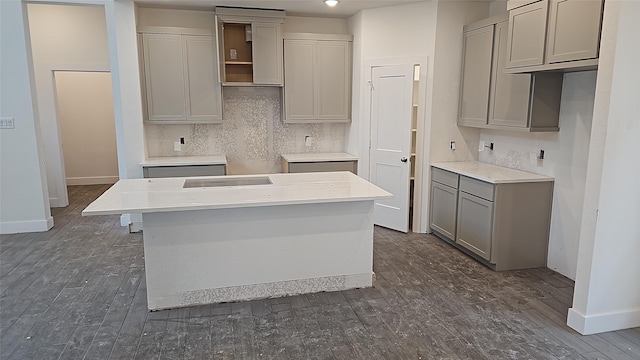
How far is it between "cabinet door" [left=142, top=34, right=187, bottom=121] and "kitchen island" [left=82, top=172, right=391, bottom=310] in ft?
5.40

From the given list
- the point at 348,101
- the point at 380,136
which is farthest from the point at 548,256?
the point at 348,101

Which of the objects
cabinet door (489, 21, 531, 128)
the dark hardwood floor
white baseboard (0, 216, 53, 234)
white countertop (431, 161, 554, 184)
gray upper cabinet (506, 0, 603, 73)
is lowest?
the dark hardwood floor

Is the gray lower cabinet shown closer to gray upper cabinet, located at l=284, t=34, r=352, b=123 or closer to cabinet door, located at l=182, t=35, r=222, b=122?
gray upper cabinet, located at l=284, t=34, r=352, b=123

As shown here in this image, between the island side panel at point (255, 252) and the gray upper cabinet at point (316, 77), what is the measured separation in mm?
2326

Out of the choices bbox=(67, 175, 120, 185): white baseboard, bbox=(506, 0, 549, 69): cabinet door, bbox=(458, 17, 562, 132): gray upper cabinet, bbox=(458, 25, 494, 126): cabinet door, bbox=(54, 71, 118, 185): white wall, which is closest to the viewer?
bbox=(506, 0, 549, 69): cabinet door

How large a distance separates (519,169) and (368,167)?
1.75m

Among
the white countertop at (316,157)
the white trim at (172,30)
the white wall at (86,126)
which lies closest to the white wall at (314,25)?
the white trim at (172,30)

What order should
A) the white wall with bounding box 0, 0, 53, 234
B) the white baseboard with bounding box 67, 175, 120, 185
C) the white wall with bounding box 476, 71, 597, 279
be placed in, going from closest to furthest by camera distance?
the white wall with bounding box 476, 71, 597, 279 → the white wall with bounding box 0, 0, 53, 234 → the white baseboard with bounding box 67, 175, 120, 185

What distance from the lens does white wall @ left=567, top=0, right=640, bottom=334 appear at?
2510 mm

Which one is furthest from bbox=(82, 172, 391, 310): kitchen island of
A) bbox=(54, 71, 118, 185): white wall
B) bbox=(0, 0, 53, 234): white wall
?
bbox=(54, 71, 118, 185): white wall

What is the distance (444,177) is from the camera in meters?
4.56

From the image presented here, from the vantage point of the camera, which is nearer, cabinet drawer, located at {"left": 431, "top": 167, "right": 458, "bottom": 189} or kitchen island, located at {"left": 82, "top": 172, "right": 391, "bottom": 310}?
kitchen island, located at {"left": 82, "top": 172, "right": 391, "bottom": 310}

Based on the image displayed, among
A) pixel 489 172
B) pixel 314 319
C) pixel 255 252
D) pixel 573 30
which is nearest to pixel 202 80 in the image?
pixel 255 252

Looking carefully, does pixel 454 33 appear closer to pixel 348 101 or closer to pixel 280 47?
pixel 348 101
